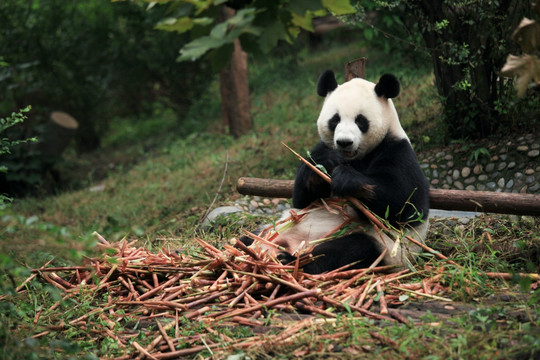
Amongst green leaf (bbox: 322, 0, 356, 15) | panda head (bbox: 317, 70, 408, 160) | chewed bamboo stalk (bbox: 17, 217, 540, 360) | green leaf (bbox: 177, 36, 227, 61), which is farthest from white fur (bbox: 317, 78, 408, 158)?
green leaf (bbox: 177, 36, 227, 61)

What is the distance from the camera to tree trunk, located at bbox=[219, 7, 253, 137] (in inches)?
327

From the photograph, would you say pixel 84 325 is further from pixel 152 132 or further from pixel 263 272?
pixel 152 132

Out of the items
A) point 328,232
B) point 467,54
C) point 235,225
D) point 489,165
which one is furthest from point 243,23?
point 489,165

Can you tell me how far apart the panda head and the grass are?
0.83 meters

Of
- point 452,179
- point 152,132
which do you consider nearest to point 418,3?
point 452,179

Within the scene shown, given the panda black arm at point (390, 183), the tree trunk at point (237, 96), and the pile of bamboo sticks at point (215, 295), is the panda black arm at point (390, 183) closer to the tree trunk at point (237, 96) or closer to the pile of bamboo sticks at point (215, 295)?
the pile of bamboo sticks at point (215, 295)

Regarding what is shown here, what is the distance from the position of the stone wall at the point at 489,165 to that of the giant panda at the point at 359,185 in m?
2.02

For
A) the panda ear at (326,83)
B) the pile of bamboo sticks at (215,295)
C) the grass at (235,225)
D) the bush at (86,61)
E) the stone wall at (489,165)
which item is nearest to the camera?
the grass at (235,225)

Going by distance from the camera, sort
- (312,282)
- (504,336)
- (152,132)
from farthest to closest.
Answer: (152,132) → (312,282) → (504,336)

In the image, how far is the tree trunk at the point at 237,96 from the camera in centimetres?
830

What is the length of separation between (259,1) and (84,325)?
6.73 feet

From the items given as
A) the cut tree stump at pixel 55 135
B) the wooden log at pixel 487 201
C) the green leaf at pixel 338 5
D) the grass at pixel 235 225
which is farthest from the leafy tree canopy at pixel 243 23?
the cut tree stump at pixel 55 135

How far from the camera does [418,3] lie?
5492 mm

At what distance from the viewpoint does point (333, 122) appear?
11.1 ft
